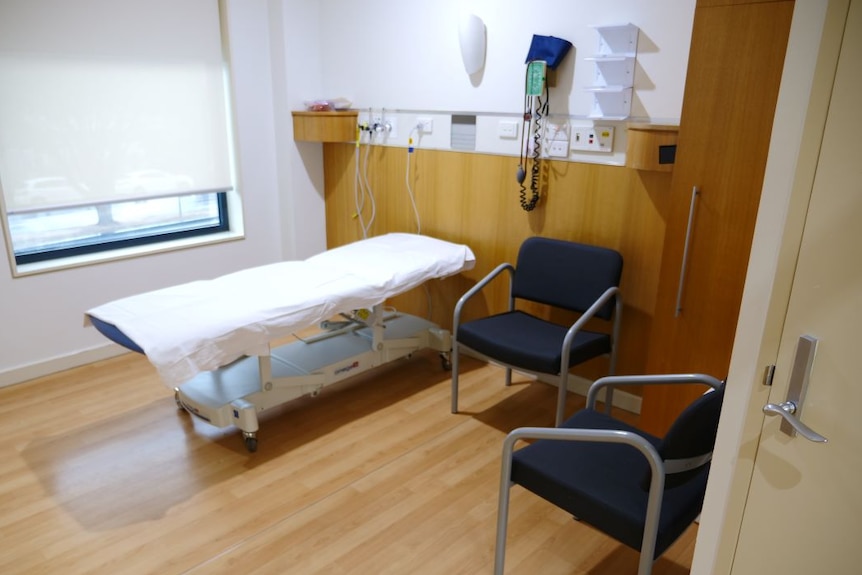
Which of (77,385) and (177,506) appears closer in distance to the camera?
(177,506)

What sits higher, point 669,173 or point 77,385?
point 669,173

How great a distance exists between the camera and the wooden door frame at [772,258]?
1160mm

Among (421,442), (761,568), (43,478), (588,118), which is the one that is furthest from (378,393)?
(761,568)

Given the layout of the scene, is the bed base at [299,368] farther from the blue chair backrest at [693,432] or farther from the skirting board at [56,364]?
the blue chair backrest at [693,432]

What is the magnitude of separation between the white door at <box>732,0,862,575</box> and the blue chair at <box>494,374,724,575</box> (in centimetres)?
20

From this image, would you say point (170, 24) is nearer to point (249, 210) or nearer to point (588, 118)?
point (249, 210)

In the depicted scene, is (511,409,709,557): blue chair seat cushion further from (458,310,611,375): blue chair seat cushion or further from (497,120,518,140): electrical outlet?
(497,120,518,140): electrical outlet

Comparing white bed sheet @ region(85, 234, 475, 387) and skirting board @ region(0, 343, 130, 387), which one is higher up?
white bed sheet @ region(85, 234, 475, 387)

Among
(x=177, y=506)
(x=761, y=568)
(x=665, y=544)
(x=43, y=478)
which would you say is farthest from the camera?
(x=43, y=478)

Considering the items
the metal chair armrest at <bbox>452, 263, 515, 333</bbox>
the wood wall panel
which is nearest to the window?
A: the wood wall panel

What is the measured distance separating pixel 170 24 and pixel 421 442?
278 centimetres

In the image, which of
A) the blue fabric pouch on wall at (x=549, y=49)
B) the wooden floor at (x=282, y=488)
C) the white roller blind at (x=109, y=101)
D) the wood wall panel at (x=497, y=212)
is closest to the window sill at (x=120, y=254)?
the white roller blind at (x=109, y=101)

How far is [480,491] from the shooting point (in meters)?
2.44

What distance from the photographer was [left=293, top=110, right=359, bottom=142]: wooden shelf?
3.83 meters
